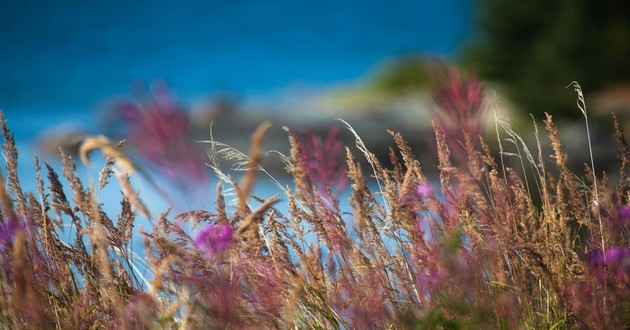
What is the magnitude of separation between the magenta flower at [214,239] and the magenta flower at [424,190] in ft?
1.93

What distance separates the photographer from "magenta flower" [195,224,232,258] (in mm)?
1705

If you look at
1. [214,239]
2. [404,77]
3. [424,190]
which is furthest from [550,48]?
[214,239]

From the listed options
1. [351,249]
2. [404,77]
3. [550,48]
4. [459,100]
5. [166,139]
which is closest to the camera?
[166,139]

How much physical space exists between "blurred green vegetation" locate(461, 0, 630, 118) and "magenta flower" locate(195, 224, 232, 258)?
17.6m

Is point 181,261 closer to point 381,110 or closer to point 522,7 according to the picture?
point 522,7

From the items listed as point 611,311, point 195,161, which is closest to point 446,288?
point 611,311

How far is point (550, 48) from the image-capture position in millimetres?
18469

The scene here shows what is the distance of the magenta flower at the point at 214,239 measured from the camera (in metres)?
1.71

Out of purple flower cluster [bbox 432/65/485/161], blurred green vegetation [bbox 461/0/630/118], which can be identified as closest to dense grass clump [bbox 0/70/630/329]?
purple flower cluster [bbox 432/65/485/161]

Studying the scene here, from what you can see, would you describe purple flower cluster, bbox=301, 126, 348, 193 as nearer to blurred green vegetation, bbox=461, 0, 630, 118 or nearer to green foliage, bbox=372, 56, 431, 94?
blurred green vegetation, bbox=461, 0, 630, 118

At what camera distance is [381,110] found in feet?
74.7

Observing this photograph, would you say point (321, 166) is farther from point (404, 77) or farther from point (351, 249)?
point (404, 77)

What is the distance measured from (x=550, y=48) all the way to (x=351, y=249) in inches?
695

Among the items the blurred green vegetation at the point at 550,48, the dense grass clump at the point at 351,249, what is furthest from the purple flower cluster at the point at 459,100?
the blurred green vegetation at the point at 550,48
